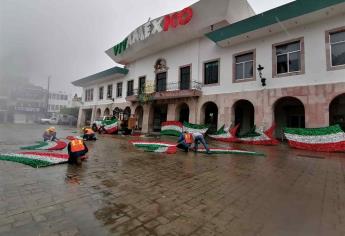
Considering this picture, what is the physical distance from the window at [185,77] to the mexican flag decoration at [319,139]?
1074 cm

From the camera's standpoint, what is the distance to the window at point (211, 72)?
17.6 m

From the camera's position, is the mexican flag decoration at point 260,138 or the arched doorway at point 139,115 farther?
the arched doorway at point 139,115

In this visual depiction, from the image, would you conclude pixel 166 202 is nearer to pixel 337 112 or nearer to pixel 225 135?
pixel 225 135

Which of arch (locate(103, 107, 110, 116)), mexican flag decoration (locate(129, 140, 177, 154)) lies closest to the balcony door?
arch (locate(103, 107, 110, 116))

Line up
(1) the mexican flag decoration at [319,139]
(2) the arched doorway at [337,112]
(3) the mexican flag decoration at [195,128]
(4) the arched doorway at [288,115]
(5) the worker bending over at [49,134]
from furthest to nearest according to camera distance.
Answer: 1. (4) the arched doorway at [288,115]
2. (3) the mexican flag decoration at [195,128]
3. (2) the arched doorway at [337,112]
4. (5) the worker bending over at [49,134]
5. (1) the mexican flag decoration at [319,139]

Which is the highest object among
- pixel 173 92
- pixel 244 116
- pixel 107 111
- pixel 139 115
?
pixel 173 92

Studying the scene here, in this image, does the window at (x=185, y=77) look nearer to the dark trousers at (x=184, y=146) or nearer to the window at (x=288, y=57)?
the window at (x=288, y=57)

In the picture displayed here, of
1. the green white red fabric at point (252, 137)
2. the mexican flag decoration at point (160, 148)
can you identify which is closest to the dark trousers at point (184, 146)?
the mexican flag decoration at point (160, 148)

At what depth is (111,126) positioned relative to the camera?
19375mm

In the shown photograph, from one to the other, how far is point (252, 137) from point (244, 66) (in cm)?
609

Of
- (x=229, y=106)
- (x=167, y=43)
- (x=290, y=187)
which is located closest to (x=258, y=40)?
(x=229, y=106)

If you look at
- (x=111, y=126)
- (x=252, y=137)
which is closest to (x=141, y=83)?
(x=111, y=126)

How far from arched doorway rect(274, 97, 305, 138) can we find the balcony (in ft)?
23.7

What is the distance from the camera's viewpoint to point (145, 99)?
21.8 meters
